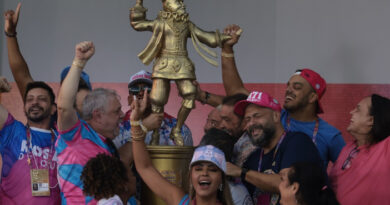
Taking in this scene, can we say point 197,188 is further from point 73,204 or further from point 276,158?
point 73,204

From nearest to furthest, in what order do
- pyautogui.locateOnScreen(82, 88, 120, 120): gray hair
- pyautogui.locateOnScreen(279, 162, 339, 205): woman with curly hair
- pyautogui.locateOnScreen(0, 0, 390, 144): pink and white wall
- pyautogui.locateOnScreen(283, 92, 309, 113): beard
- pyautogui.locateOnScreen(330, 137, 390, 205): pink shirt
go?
pyautogui.locateOnScreen(279, 162, 339, 205): woman with curly hair → pyautogui.locateOnScreen(330, 137, 390, 205): pink shirt → pyautogui.locateOnScreen(82, 88, 120, 120): gray hair → pyautogui.locateOnScreen(283, 92, 309, 113): beard → pyautogui.locateOnScreen(0, 0, 390, 144): pink and white wall

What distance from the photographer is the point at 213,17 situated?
5.51m

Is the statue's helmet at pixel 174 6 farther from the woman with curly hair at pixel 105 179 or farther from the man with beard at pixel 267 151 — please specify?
the woman with curly hair at pixel 105 179

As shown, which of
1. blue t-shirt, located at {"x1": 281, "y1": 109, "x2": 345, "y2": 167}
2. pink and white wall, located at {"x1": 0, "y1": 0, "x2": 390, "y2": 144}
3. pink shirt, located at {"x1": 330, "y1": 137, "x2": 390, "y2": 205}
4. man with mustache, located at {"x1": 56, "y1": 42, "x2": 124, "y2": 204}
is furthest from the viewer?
pink and white wall, located at {"x1": 0, "y1": 0, "x2": 390, "y2": 144}

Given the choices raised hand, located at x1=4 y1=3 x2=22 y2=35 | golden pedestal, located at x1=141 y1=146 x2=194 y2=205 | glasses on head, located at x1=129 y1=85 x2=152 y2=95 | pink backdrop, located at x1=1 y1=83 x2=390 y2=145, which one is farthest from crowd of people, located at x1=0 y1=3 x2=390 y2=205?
pink backdrop, located at x1=1 y1=83 x2=390 y2=145

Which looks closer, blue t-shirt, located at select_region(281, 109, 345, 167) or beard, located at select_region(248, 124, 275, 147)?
beard, located at select_region(248, 124, 275, 147)

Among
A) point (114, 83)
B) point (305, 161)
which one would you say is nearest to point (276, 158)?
point (305, 161)

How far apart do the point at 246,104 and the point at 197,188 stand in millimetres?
673

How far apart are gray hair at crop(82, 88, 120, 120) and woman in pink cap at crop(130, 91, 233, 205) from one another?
22 cm

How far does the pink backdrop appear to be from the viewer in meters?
5.09

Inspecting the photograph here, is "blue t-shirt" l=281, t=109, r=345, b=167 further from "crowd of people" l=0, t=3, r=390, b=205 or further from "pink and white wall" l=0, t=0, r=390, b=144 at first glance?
"pink and white wall" l=0, t=0, r=390, b=144

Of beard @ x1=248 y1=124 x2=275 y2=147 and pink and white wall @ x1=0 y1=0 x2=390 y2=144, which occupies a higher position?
pink and white wall @ x1=0 y1=0 x2=390 y2=144

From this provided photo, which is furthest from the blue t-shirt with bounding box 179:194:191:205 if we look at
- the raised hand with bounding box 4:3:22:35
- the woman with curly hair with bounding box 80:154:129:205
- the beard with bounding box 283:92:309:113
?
the raised hand with bounding box 4:3:22:35

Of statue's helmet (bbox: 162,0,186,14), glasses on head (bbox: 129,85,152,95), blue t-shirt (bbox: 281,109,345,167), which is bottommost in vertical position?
blue t-shirt (bbox: 281,109,345,167)
